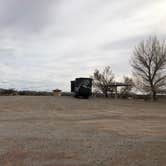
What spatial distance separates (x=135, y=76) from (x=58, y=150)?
118 ft

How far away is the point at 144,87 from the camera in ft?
138

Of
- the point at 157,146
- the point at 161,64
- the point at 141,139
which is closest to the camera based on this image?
the point at 157,146

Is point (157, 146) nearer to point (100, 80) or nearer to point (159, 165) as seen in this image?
point (159, 165)

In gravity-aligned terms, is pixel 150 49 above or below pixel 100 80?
above

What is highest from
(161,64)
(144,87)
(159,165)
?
(161,64)

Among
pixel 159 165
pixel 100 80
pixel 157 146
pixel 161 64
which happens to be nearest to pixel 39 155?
pixel 159 165

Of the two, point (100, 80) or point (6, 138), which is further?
point (100, 80)

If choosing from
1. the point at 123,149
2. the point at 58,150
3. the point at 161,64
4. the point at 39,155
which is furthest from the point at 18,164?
the point at 161,64

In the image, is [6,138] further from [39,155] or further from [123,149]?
[123,149]

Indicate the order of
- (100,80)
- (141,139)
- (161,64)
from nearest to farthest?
(141,139) < (161,64) < (100,80)

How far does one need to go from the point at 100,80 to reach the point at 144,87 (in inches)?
517

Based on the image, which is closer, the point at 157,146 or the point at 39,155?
the point at 39,155

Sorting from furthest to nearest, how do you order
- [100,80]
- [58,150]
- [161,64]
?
[100,80], [161,64], [58,150]

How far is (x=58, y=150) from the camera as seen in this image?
793 cm
